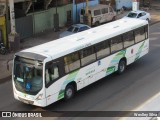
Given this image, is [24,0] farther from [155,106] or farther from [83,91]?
[155,106]

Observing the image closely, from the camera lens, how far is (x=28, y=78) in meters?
15.9

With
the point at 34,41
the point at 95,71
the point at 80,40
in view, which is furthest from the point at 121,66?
the point at 34,41

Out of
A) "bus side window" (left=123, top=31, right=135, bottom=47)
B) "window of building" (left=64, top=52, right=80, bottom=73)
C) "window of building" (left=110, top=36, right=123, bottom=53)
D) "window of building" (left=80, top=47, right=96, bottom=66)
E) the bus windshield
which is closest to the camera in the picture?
the bus windshield

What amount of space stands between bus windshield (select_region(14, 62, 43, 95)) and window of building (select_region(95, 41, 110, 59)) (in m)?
4.06

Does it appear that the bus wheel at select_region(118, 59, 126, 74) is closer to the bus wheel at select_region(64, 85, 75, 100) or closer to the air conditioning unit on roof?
the bus wheel at select_region(64, 85, 75, 100)

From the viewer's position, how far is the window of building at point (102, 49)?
18781 mm

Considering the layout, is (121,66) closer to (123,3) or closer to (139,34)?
(139,34)

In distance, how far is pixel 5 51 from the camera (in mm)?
26047

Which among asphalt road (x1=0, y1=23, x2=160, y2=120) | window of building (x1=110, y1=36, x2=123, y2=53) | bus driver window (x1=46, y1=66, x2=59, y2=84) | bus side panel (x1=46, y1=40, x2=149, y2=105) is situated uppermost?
window of building (x1=110, y1=36, x2=123, y2=53)

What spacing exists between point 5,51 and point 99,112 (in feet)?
39.3

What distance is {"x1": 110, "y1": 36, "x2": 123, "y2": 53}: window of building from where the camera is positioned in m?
19.8

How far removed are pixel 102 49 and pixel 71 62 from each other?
2.59 meters

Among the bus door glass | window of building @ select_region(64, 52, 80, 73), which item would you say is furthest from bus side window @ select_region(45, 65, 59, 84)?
the bus door glass

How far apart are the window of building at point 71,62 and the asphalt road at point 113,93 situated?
58.1 inches
